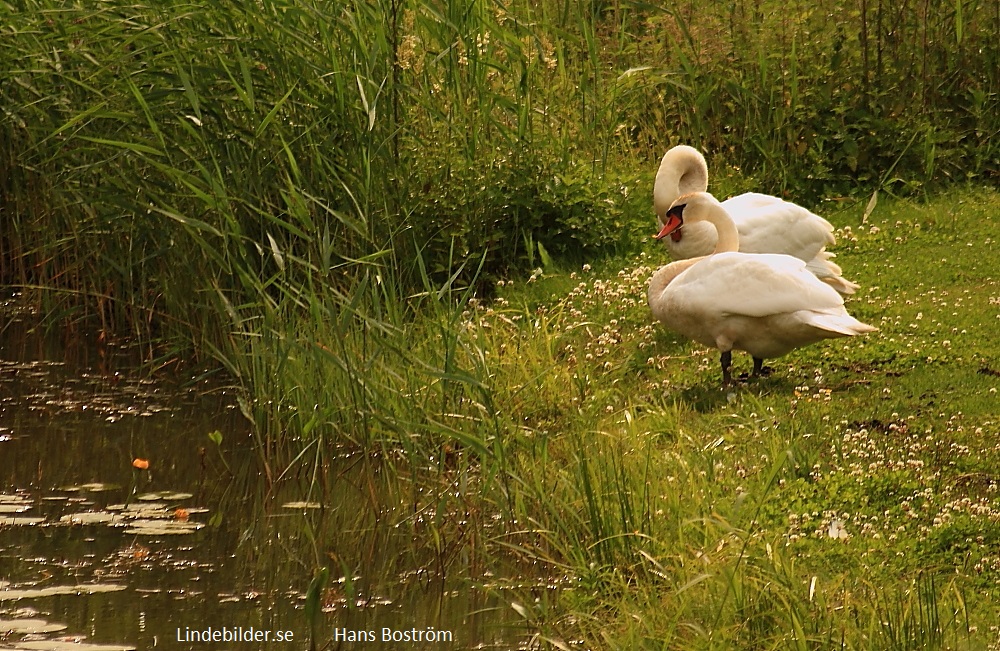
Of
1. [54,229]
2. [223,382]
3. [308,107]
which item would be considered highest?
[308,107]

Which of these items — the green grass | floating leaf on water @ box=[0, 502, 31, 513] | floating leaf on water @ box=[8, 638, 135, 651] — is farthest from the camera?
floating leaf on water @ box=[0, 502, 31, 513]

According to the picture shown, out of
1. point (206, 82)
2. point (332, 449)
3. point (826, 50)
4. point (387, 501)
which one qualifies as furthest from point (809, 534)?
point (826, 50)

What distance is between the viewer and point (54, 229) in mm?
8039

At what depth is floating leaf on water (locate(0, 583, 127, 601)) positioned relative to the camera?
477 cm

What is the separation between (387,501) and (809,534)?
1.63 m

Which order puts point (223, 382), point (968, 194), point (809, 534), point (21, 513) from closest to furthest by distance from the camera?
point (809, 534)
point (21, 513)
point (223, 382)
point (968, 194)

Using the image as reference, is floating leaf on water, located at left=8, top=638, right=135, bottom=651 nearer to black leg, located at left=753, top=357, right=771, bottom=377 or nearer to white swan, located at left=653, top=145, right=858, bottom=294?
black leg, located at left=753, top=357, right=771, bottom=377

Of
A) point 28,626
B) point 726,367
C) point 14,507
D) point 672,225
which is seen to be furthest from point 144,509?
point 672,225

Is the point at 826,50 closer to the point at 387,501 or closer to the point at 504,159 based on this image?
the point at 504,159

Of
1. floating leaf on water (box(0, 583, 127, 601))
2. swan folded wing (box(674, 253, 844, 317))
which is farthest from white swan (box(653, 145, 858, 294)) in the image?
floating leaf on water (box(0, 583, 127, 601))

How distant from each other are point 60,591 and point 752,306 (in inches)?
114

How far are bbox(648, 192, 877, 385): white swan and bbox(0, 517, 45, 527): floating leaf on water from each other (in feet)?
8.81

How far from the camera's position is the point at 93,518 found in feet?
18.1

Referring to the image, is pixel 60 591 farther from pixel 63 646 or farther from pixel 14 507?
pixel 14 507
